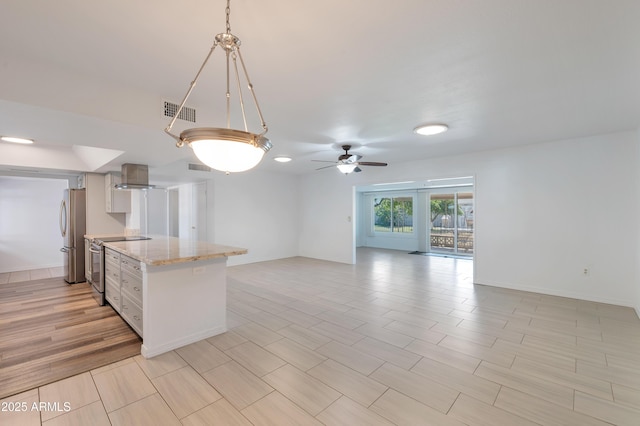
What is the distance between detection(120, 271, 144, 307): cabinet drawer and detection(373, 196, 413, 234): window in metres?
8.55

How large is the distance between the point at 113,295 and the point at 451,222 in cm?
918

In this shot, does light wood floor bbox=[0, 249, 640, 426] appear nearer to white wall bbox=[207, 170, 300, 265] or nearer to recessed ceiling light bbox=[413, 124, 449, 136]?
recessed ceiling light bbox=[413, 124, 449, 136]

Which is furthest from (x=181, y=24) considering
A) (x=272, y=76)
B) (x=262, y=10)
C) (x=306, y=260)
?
(x=306, y=260)

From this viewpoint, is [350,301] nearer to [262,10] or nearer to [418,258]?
[262,10]

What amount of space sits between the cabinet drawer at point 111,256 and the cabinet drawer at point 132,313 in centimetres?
54

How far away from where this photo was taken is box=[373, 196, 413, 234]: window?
32.4 feet

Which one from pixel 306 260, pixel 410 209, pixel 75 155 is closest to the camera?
pixel 75 155

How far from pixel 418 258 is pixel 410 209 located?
230 centimetres

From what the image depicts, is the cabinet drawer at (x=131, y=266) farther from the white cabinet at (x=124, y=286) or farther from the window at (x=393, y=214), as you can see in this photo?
the window at (x=393, y=214)

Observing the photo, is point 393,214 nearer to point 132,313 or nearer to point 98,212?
point 98,212

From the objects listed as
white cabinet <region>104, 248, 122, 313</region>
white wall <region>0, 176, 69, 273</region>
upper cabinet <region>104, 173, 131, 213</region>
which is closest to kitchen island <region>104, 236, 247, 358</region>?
white cabinet <region>104, 248, 122, 313</region>

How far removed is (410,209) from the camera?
981 centimetres

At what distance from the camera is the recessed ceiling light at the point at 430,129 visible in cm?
347

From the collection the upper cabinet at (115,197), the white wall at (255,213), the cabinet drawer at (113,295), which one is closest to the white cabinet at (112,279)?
the cabinet drawer at (113,295)
